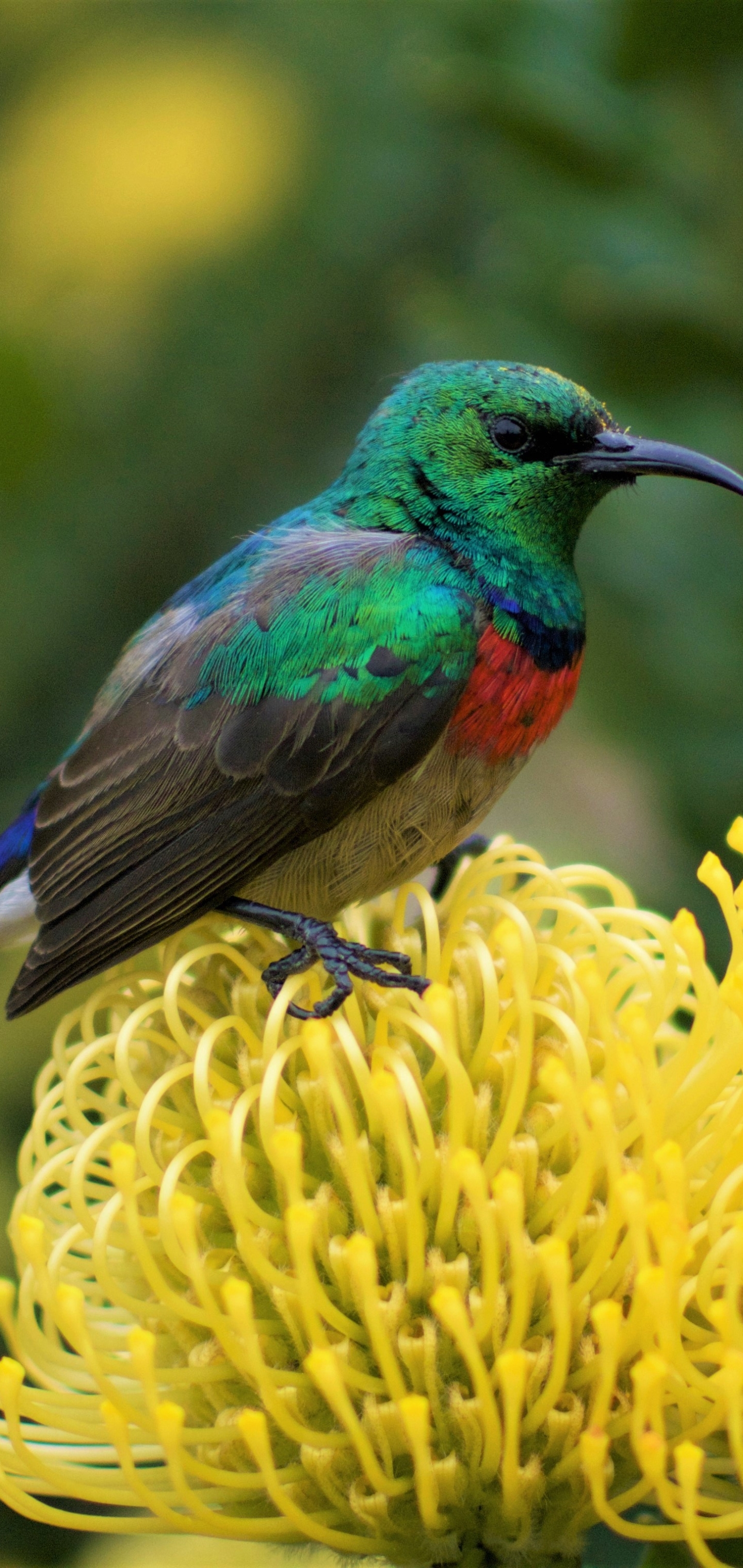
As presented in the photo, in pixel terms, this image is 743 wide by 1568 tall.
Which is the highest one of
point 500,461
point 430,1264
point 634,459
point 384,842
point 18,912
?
point 634,459

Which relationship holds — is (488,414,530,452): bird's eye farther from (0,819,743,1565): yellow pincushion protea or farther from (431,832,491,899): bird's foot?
(431,832,491,899): bird's foot

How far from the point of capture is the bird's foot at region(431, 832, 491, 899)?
2723mm

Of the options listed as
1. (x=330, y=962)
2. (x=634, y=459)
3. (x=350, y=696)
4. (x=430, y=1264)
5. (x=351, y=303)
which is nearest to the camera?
(x=430, y=1264)

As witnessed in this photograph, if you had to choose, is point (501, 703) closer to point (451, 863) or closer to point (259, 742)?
point (259, 742)

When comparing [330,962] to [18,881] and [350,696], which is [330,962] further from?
[18,881]

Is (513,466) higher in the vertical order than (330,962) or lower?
higher

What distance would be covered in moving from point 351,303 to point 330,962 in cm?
180

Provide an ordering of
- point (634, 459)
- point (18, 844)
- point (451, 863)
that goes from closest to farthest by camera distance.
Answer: point (634, 459)
point (18, 844)
point (451, 863)

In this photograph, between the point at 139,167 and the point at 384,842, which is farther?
the point at 139,167

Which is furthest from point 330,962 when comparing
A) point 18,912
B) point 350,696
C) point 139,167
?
point 139,167

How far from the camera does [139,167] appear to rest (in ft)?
11.0

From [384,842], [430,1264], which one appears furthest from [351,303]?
[430,1264]

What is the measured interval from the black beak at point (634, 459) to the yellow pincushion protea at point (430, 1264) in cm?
61

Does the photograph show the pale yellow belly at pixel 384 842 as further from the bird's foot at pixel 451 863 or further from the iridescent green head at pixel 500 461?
the bird's foot at pixel 451 863
